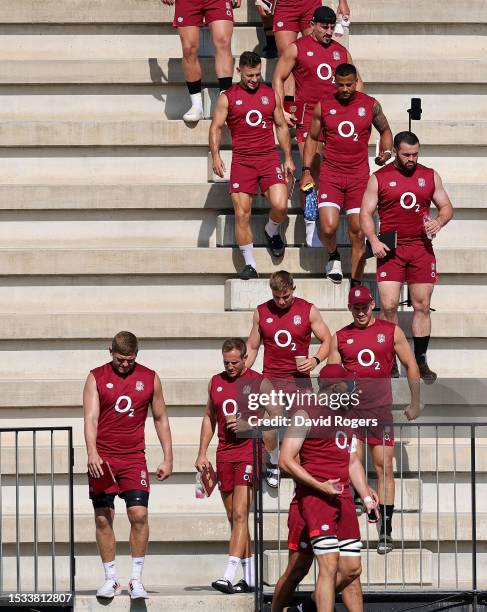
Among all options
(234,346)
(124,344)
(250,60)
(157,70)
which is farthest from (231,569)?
(157,70)

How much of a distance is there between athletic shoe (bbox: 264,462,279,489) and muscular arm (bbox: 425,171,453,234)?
2.12 m

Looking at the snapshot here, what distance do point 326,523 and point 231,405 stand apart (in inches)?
57.9

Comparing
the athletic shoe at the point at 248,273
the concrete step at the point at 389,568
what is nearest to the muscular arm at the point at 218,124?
the athletic shoe at the point at 248,273

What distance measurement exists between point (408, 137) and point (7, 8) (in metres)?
4.74

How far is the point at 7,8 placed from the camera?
15.6 metres

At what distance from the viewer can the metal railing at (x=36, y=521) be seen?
1145 cm

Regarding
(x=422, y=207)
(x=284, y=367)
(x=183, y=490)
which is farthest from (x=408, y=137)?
(x=183, y=490)

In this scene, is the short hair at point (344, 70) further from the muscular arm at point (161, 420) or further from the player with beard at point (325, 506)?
the player with beard at point (325, 506)

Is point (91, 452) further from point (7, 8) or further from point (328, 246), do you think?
point (7, 8)

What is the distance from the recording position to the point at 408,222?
12633mm

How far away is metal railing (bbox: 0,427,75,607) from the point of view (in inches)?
451

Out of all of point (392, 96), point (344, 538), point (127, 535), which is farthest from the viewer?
point (392, 96)

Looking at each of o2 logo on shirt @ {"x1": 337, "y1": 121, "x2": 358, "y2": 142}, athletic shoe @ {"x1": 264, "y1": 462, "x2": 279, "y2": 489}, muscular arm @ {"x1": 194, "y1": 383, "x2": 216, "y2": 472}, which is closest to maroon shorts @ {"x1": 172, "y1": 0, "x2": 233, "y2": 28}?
o2 logo on shirt @ {"x1": 337, "y1": 121, "x2": 358, "y2": 142}

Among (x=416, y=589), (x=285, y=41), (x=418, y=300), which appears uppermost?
(x=285, y=41)
